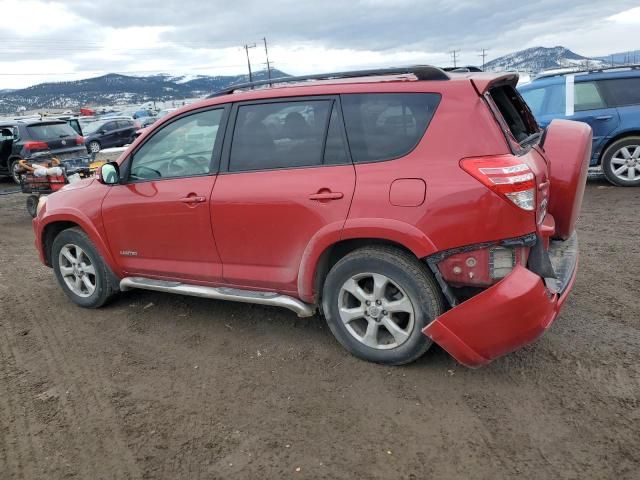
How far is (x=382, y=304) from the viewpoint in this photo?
315cm

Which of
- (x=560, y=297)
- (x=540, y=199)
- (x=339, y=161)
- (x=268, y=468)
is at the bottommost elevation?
(x=268, y=468)

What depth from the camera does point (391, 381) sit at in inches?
123

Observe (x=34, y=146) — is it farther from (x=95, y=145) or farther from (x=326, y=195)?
(x=326, y=195)

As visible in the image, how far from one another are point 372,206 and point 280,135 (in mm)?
860

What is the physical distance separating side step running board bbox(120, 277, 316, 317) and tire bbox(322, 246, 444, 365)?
7.1 inches

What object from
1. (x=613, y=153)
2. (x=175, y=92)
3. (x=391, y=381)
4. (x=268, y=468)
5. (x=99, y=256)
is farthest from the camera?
(x=175, y=92)

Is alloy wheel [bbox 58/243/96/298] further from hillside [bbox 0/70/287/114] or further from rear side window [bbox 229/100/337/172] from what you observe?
hillside [bbox 0/70/287/114]

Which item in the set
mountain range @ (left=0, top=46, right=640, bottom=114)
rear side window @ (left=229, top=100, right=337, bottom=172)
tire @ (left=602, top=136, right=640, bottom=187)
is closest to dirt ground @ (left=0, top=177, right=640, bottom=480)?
rear side window @ (left=229, top=100, right=337, bottom=172)

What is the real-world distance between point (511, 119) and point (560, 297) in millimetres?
1194

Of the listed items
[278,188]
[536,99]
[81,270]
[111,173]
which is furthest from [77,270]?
[536,99]

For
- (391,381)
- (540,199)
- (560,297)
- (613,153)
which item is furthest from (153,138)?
(613,153)

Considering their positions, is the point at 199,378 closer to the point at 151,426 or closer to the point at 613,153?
→ the point at 151,426

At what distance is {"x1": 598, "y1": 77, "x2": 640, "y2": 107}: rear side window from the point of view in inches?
311

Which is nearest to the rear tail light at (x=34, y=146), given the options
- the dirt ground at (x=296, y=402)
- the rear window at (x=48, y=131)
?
the rear window at (x=48, y=131)
